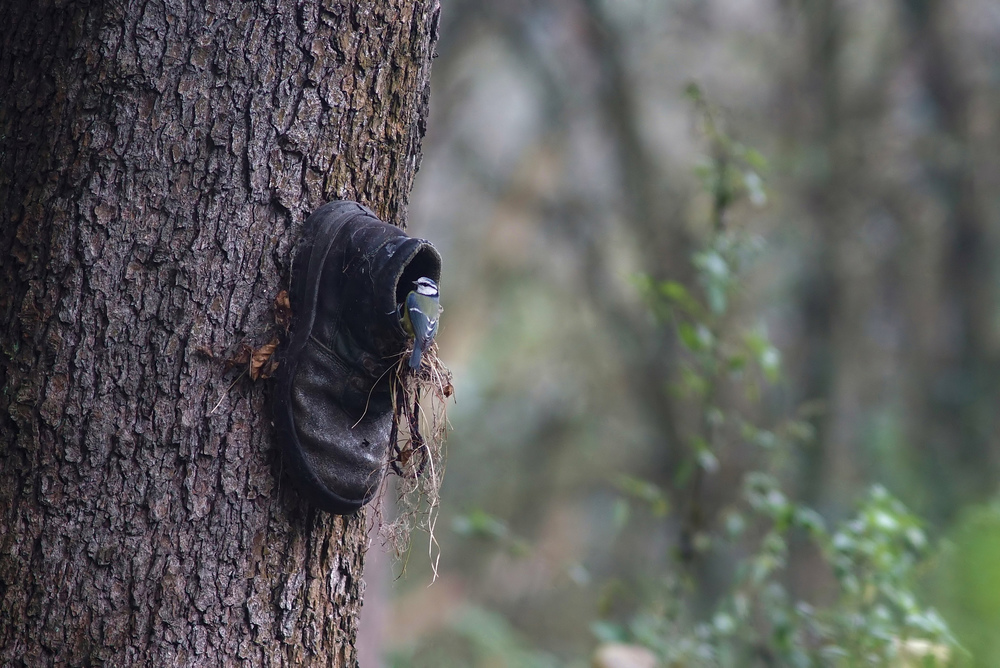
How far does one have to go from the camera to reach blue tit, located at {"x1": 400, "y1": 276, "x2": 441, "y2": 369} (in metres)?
1.28

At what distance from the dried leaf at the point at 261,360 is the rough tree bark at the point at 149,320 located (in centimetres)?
2

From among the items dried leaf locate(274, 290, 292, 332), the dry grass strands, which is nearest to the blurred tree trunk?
the dry grass strands

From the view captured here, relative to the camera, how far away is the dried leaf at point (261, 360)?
127 centimetres

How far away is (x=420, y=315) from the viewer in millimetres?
1283

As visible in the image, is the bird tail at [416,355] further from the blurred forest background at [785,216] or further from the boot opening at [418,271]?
the blurred forest background at [785,216]

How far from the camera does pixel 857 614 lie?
228 cm

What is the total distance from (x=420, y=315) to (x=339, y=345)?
0.47 feet

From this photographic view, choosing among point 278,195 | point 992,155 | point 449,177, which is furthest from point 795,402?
point 278,195

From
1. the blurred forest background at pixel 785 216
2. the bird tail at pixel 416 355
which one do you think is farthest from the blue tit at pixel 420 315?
the blurred forest background at pixel 785 216

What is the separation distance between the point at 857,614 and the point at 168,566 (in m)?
1.86

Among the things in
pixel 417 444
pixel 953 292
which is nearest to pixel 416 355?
pixel 417 444

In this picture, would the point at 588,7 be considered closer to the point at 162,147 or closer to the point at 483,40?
the point at 483,40

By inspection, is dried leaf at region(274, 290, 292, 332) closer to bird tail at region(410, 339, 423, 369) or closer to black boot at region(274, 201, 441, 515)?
black boot at region(274, 201, 441, 515)

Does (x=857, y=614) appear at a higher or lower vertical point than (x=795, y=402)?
lower
